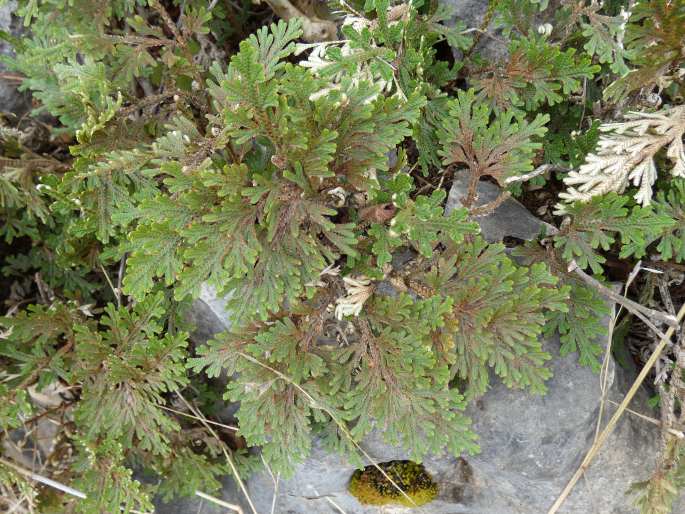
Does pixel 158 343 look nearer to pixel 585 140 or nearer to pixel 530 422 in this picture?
pixel 530 422

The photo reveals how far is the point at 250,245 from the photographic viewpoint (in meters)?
1.95

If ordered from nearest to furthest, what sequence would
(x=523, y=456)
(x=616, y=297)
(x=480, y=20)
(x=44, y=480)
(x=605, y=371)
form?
1. (x=616, y=297)
2. (x=605, y=371)
3. (x=523, y=456)
4. (x=480, y=20)
5. (x=44, y=480)

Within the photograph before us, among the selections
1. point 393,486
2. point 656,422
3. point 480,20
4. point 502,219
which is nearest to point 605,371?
point 656,422

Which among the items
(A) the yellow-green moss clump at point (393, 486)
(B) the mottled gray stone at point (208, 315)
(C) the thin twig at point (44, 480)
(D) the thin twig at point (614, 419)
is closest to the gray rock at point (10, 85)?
(B) the mottled gray stone at point (208, 315)

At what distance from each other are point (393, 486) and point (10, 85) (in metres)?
2.86

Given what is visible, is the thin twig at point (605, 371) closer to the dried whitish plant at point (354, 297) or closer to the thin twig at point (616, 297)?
the thin twig at point (616, 297)

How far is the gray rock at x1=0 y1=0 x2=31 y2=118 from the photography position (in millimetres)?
3162

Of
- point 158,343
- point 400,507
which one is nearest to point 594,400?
point 400,507

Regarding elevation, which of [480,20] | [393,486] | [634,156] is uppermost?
[480,20]

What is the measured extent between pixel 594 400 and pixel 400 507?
102 centimetres

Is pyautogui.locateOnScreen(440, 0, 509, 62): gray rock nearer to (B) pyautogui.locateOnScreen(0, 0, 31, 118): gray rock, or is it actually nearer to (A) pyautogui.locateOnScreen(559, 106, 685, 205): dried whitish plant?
(A) pyautogui.locateOnScreen(559, 106, 685, 205): dried whitish plant

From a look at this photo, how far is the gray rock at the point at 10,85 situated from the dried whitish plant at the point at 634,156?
2.81m

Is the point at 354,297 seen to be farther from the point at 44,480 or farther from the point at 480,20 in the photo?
the point at 44,480

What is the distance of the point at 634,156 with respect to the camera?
7.04ft
